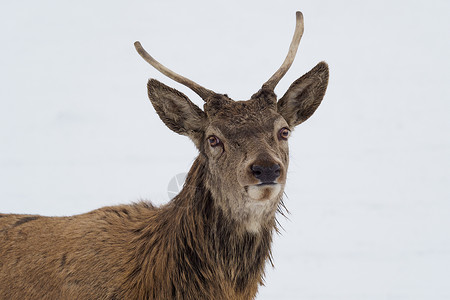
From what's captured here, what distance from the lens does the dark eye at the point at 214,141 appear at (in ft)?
15.6

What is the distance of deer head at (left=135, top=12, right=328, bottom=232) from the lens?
4355 mm

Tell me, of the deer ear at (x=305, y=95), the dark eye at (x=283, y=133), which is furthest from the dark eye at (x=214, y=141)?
the deer ear at (x=305, y=95)

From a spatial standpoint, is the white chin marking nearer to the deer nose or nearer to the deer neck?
the deer nose

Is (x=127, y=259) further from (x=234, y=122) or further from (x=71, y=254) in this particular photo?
(x=234, y=122)

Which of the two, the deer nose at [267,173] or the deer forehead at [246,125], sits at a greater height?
the deer forehead at [246,125]

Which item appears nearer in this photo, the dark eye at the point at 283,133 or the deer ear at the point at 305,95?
the dark eye at the point at 283,133

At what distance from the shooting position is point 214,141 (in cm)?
479

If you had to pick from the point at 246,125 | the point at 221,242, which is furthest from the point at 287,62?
the point at 221,242

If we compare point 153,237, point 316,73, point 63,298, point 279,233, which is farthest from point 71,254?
point 316,73

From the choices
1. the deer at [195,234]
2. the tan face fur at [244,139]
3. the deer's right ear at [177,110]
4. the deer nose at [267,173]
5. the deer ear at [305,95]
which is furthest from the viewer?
the deer ear at [305,95]


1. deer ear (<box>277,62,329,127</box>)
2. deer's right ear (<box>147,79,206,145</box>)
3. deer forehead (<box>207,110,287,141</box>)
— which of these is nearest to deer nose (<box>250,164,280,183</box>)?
deer forehead (<box>207,110,287,141</box>)

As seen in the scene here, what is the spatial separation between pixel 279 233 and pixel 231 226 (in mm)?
484

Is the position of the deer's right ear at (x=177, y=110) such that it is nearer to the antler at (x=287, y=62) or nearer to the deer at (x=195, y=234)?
the deer at (x=195, y=234)

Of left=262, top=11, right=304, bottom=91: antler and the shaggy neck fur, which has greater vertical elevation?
left=262, top=11, right=304, bottom=91: antler
